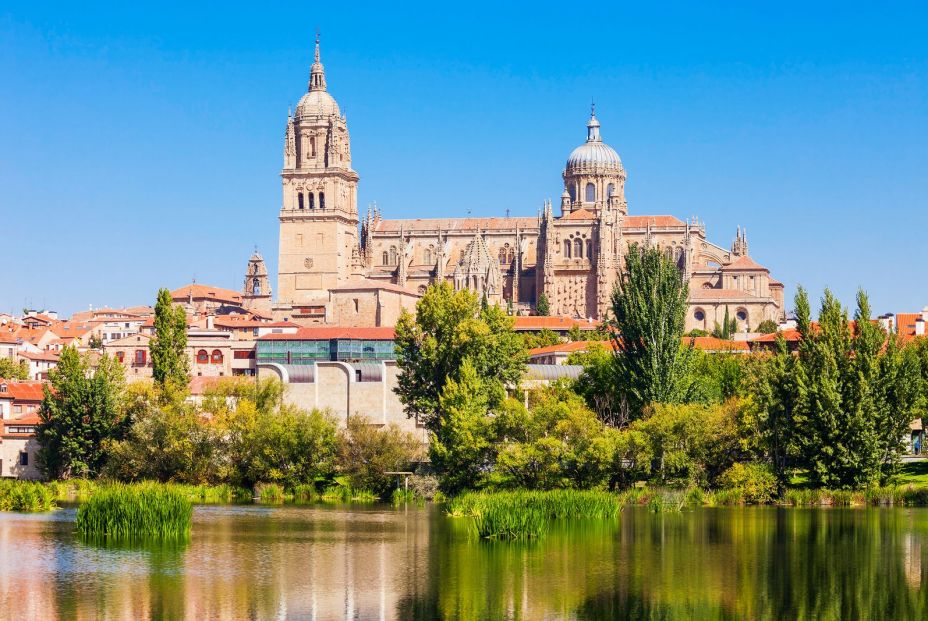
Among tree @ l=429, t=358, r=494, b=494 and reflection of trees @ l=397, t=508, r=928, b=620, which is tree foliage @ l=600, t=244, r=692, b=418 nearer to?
tree @ l=429, t=358, r=494, b=494

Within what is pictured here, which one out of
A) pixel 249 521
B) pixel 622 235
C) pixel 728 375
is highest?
pixel 622 235

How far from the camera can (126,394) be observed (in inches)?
2249

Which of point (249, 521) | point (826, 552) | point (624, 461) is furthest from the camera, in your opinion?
point (624, 461)

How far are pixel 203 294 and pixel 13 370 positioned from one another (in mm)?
41376

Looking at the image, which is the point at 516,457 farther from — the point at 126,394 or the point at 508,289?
the point at 508,289

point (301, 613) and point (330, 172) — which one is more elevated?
point (330, 172)

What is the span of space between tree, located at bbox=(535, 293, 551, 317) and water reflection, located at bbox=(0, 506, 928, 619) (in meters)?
80.3

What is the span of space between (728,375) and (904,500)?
15140 millimetres

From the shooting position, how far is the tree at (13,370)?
90.3m

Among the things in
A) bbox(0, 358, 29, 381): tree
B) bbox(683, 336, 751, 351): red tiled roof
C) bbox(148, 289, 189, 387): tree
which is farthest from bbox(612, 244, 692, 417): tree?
bbox(0, 358, 29, 381): tree

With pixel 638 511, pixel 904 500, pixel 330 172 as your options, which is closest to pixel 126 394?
pixel 638 511

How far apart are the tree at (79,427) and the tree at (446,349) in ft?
35.5

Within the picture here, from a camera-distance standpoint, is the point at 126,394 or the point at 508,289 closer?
the point at 126,394

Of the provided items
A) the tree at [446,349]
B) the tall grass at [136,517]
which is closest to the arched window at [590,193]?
the tree at [446,349]
